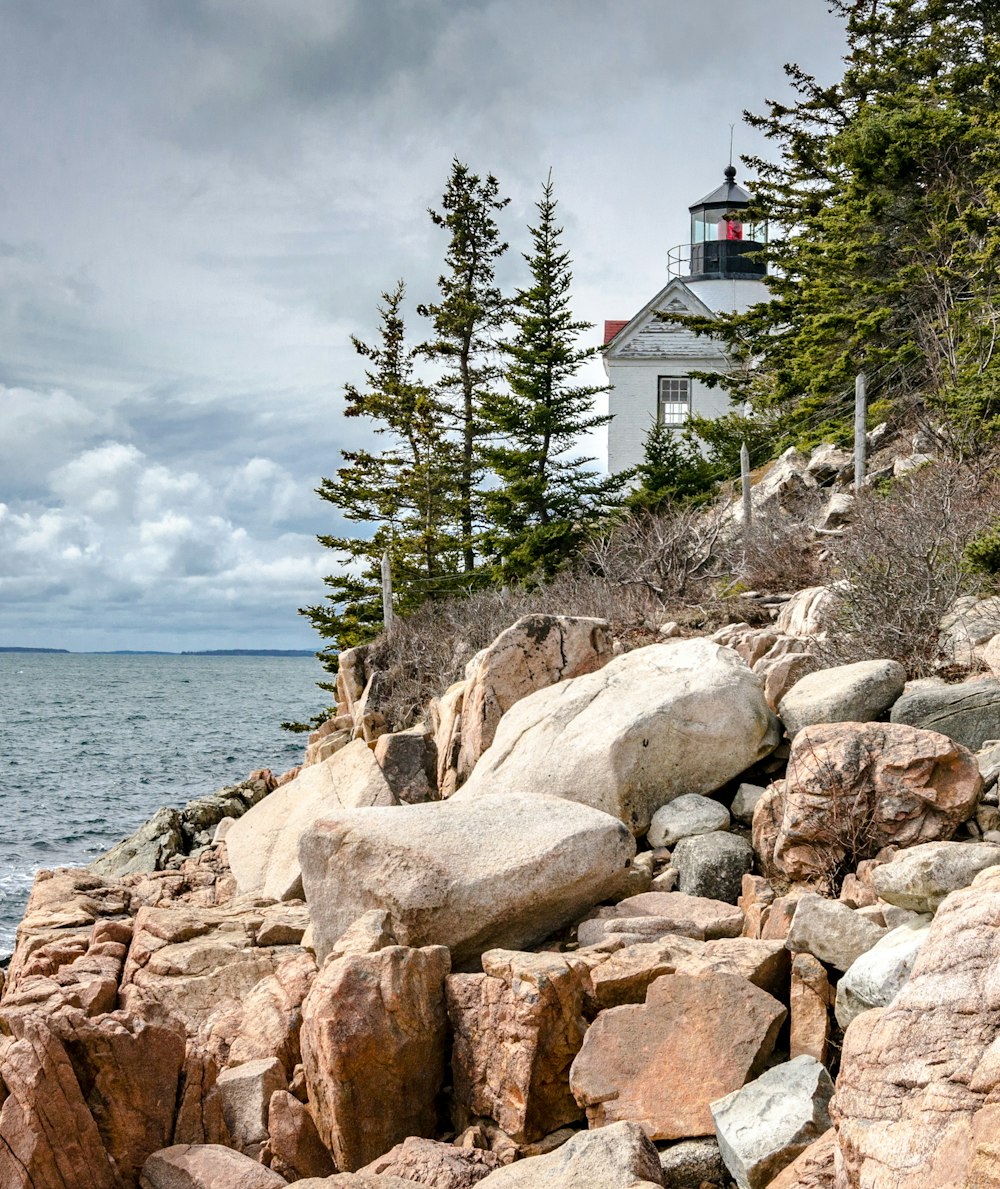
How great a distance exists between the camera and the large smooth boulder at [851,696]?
8180 mm

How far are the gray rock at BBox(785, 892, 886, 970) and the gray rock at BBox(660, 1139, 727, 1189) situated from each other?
3.77 feet

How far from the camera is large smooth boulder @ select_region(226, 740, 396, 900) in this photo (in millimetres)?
11641

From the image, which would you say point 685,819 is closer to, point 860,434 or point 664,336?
point 860,434

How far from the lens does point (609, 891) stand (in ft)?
23.9

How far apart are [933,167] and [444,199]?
1379cm

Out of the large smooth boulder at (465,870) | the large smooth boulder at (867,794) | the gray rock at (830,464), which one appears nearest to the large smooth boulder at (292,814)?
the large smooth boulder at (465,870)

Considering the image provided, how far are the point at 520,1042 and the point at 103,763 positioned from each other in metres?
32.1

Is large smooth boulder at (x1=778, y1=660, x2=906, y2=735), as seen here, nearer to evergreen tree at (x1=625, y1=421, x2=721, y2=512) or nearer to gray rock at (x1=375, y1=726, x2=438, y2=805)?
gray rock at (x1=375, y1=726, x2=438, y2=805)

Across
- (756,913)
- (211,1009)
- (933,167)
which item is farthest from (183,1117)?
(933,167)

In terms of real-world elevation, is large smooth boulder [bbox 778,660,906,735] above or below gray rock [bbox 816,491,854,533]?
below

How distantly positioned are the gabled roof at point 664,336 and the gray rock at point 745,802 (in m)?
27.3

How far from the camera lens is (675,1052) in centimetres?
520

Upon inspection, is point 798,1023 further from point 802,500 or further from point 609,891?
point 802,500

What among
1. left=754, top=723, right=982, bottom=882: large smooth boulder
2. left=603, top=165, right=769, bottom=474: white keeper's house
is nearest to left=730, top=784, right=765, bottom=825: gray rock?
left=754, top=723, right=982, bottom=882: large smooth boulder
